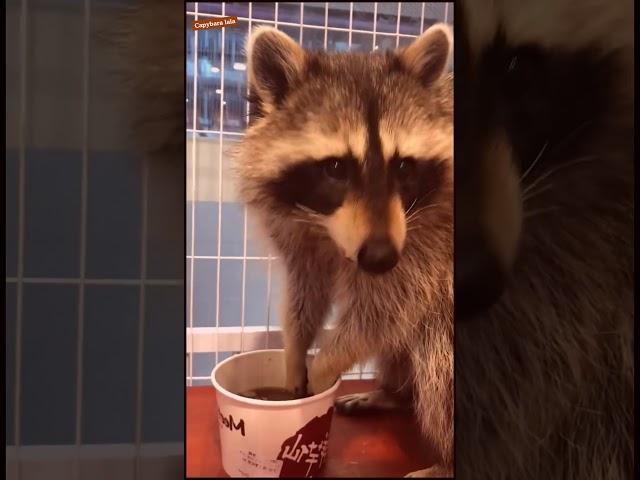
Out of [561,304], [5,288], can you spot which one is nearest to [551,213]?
[561,304]

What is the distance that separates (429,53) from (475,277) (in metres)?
0.34

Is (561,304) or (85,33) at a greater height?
(85,33)

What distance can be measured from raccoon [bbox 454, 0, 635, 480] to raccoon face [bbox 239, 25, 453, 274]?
55 millimetres

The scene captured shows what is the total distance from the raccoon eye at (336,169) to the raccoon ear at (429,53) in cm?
18

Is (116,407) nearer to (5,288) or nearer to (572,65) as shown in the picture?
(5,288)

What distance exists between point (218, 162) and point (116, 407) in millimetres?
393

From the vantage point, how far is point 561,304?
853 mm

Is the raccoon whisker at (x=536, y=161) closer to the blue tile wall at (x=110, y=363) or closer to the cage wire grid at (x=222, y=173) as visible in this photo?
the cage wire grid at (x=222, y=173)

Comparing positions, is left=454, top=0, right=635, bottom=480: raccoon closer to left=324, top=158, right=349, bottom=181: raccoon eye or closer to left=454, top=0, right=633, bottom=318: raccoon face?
left=454, top=0, right=633, bottom=318: raccoon face

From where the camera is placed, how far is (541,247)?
2.80ft

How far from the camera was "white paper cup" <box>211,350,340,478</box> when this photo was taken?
2.60ft

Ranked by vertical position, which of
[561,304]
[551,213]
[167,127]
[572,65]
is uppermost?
[572,65]

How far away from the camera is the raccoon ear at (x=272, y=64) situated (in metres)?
0.80

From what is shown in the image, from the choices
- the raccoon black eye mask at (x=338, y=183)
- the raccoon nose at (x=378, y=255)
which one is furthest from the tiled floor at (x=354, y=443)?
the raccoon black eye mask at (x=338, y=183)
